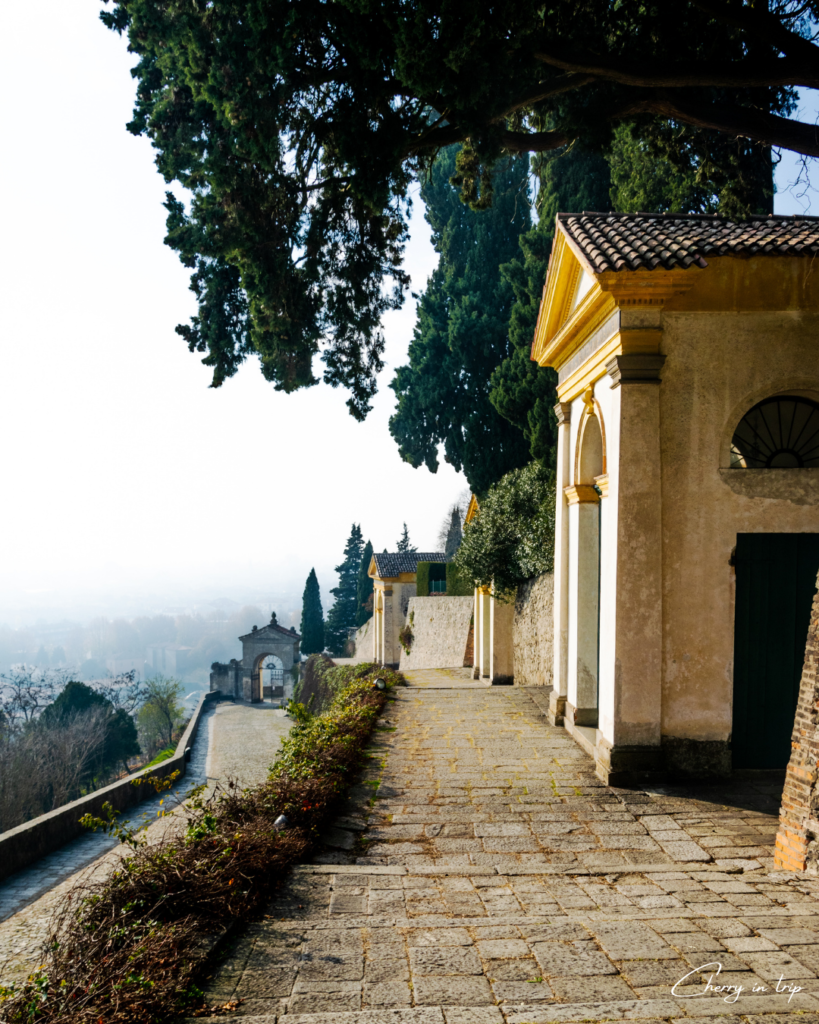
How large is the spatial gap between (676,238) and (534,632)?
8.22 m

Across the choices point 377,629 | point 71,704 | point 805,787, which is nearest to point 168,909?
point 805,787

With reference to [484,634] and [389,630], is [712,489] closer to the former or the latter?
[484,634]

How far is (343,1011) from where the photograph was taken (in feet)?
9.64

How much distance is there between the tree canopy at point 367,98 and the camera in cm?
580

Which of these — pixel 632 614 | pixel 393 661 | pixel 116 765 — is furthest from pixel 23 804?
pixel 632 614

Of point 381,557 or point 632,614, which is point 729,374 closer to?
point 632,614

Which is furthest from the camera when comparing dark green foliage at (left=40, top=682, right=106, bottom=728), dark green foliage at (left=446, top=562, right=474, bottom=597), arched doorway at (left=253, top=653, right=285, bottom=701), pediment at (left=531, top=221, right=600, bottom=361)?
arched doorway at (left=253, top=653, right=285, bottom=701)

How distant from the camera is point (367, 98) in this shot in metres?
6.52

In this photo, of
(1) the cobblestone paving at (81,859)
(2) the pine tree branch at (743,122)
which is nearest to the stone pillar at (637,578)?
(2) the pine tree branch at (743,122)

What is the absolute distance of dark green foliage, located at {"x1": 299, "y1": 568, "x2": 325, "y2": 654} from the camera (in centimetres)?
4875

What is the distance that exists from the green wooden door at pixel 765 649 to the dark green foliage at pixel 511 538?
642 cm

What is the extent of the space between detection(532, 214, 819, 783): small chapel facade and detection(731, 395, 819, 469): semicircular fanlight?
14mm

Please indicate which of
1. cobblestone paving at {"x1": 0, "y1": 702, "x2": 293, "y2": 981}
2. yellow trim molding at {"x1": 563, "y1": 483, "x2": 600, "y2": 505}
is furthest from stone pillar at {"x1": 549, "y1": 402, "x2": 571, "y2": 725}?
cobblestone paving at {"x1": 0, "y1": 702, "x2": 293, "y2": 981}

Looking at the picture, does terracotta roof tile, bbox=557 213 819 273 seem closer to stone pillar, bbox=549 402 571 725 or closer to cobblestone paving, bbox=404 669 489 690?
stone pillar, bbox=549 402 571 725
